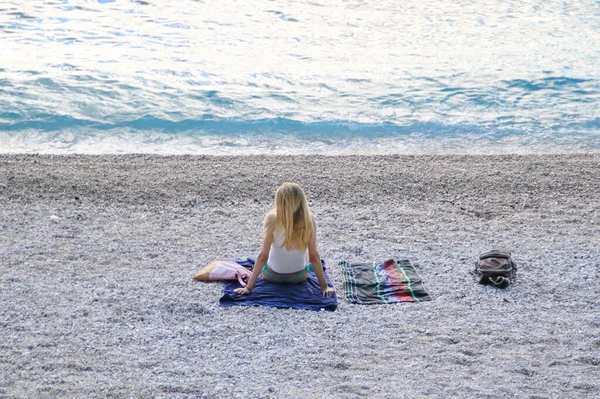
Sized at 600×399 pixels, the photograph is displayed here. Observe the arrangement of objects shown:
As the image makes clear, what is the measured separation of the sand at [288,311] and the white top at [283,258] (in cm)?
38

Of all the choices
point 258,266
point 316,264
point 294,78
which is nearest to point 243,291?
point 258,266

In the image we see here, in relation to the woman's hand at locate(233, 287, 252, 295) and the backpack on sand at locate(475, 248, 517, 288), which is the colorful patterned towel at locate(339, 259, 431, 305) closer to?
the backpack on sand at locate(475, 248, 517, 288)

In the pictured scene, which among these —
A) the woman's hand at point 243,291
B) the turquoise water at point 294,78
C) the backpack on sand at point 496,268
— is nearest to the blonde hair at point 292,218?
the woman's hand at point 243,291

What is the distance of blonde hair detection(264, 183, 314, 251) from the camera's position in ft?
18.6

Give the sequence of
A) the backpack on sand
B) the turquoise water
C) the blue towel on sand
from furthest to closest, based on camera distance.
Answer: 1. the turquoise water
2. the backpack on sand
3. the blue towel on sand

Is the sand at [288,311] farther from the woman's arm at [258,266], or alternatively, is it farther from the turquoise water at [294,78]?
the turquoise water at [294,78]

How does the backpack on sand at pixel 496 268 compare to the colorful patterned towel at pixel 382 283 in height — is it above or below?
above

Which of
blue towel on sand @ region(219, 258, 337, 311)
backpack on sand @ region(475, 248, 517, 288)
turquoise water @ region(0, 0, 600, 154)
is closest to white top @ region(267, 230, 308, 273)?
blue towel on sand @ region(219, 258, 337, 311)

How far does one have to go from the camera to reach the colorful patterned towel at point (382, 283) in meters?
5.73

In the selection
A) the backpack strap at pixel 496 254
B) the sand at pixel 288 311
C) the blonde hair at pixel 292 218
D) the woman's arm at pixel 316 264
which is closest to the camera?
the sand at pixel 288 311

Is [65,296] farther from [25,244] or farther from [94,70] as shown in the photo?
[94,70]

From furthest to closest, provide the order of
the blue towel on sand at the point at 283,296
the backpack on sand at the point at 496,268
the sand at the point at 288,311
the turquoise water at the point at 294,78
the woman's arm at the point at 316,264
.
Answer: the turquoise water at the point at 294,78, the backpack on sand at the point at 496,268, the woman's arm at the point at 316,264, the blue towel on sand at the point at 283,296, the sand at the point at 288,311

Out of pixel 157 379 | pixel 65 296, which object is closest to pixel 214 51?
pixel 65 296

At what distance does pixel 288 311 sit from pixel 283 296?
0.27 m
